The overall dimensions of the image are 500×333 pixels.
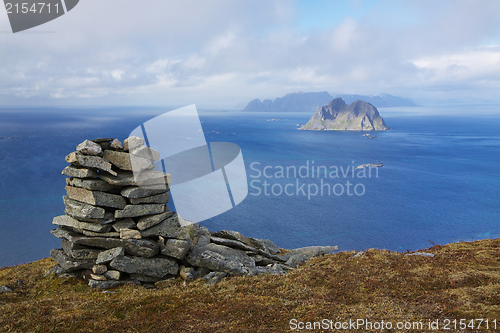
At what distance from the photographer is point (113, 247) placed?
17.5 m

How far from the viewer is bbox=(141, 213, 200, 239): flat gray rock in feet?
59.1

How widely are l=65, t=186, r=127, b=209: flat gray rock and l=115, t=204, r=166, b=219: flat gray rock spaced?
16.4 inches

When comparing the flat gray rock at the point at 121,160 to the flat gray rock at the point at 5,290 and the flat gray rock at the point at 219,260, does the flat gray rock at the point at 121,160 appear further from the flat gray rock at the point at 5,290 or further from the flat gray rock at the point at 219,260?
the flat gray rock at the point at 5,290

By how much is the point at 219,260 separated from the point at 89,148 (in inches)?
398

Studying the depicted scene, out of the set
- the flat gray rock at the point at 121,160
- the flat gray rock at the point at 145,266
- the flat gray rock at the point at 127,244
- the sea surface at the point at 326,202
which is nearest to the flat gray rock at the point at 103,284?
the flat gray rock at the point at 145,266

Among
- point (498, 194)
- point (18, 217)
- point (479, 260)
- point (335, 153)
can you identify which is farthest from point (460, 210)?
point (18, 217)

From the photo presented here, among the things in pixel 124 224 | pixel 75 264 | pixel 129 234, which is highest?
pixel 124 224

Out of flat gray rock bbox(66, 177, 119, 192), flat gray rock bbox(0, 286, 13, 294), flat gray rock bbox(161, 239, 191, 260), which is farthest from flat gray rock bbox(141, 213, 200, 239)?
flat gray rock bbox(0, 286, 13, 294)

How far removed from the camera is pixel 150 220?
17.8 metres

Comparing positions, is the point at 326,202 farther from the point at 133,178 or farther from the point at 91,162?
the point at 91,162

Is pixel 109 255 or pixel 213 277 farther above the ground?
pixel 109 255

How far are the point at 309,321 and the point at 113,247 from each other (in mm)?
12142

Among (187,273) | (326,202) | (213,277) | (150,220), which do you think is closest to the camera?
(213,277)

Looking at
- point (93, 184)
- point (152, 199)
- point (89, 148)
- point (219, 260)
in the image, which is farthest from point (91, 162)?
point (219, 260)
